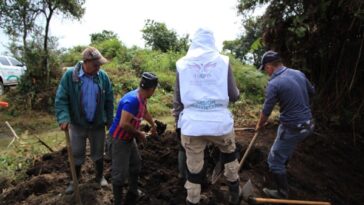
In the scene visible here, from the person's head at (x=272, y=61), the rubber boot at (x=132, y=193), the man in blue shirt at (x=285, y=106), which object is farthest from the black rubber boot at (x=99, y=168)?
the person's head at (x=272, y=61)

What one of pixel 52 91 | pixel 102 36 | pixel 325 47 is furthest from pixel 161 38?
pixel 325 47

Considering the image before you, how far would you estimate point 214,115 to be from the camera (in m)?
3.90

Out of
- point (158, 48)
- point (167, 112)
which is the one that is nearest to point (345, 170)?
point (167, 112)

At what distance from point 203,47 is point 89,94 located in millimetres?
1655

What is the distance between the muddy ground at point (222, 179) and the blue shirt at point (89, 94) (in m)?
0.94

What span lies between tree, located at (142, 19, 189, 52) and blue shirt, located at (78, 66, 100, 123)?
1759 centimetres

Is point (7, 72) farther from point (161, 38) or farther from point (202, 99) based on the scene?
point (202, 99)

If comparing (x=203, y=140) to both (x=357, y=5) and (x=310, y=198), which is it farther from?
(x=357, y=5)

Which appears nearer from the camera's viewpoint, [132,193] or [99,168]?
[132,193]

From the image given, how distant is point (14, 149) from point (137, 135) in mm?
4066

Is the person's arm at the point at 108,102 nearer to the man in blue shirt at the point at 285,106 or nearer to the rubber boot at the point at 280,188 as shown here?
the man in blue shirt at the point at 285,106

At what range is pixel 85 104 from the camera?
16.1 feet

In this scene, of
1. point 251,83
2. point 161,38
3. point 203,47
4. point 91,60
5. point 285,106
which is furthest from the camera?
point 161,38

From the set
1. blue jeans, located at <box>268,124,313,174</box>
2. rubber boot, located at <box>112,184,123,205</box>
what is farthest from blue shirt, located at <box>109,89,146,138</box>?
blue jeans, located at <box>268,124,313,174</box>
